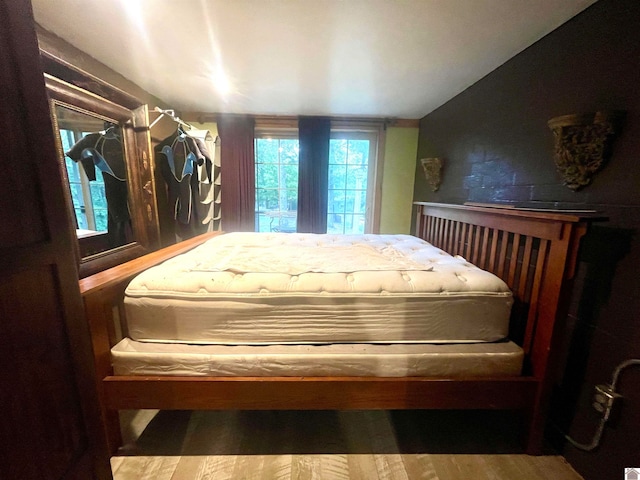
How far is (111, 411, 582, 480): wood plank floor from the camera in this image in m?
1.08

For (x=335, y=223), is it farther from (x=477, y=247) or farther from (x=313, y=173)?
(x=477, y=247)

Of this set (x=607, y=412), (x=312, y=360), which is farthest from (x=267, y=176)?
(x=607, y=412)

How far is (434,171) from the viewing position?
8.64 ft

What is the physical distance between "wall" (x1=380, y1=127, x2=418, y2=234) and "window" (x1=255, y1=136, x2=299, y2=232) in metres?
1.18

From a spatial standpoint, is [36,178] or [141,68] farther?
[141,68]

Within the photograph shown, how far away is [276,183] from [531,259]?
280cm

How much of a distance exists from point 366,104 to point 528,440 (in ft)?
9.11

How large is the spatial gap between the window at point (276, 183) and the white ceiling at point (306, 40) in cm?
94

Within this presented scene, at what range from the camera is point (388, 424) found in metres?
1.32

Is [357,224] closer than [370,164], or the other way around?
[370,164]

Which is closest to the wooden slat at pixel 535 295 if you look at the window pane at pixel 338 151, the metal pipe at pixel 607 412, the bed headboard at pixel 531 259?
the bed headboard at pixel 531 259

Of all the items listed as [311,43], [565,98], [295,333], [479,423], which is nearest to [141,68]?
[311,43]

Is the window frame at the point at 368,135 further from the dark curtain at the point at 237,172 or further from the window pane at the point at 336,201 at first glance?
the window pane at the point at 336,201

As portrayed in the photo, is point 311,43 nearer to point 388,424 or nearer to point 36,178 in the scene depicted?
point 36,178
